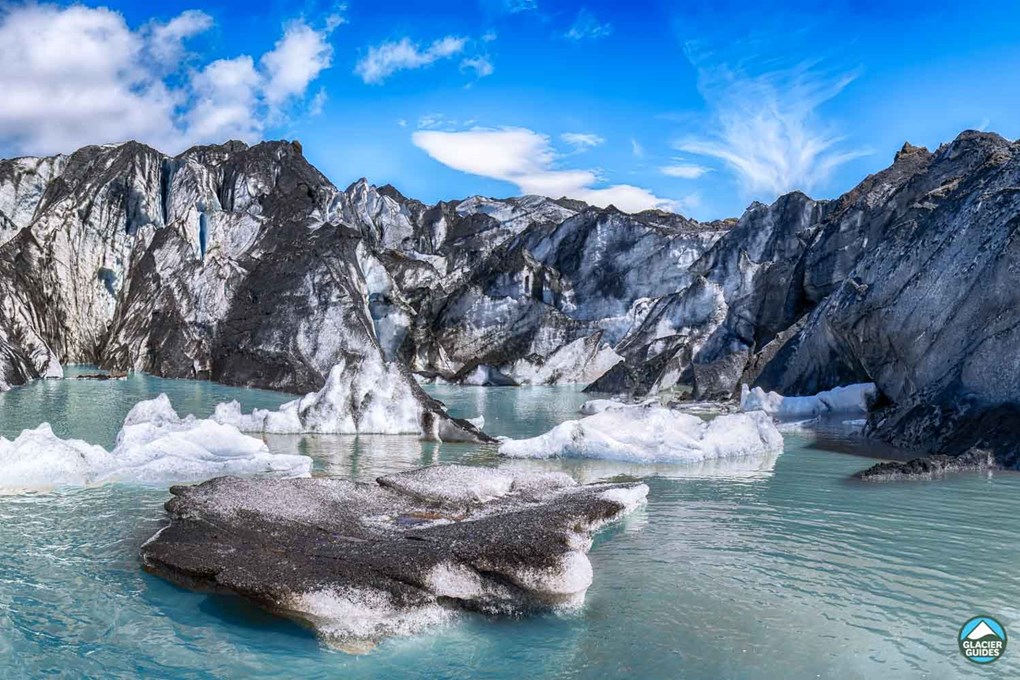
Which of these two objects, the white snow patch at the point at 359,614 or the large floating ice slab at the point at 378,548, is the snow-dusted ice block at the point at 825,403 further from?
the white snow patch at the point at 359,614

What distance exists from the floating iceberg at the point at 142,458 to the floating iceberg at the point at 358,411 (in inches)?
205

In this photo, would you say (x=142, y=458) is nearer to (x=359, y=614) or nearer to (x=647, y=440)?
(x=359, y=614)

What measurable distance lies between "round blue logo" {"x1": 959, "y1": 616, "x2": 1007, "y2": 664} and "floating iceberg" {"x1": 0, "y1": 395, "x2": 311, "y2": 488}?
1117cm

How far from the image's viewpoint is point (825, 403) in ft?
96.1

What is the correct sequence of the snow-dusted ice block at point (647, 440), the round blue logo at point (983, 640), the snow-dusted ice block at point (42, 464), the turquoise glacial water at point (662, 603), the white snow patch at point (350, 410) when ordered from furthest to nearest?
1. the white snow patch at point (350, 410)
2. the snow-dusted ice block at point (647, 440)
3. the snow-dusted ice block at point (42, 464)
4. the round blue logo at point (983, 640)
5. the turquoise glacial water at point (662, 603)

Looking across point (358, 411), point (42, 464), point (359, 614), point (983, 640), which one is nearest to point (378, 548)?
point (359, 614)

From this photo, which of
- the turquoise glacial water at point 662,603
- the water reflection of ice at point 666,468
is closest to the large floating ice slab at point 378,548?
the turquoise glacial water at point 662,603

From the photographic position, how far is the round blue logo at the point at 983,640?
7215 mm

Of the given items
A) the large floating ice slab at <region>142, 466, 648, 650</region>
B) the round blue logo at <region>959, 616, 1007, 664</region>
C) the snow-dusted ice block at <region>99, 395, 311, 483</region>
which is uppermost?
the snow-dusted ice block at <region>99, 395, 311, 483</region>

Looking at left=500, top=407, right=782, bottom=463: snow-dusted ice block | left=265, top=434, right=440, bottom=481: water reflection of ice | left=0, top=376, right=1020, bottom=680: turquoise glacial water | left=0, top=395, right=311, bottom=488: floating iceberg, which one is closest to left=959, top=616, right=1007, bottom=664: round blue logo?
left=0, top=376, right=1020, bottom=680: turquoise glacial water

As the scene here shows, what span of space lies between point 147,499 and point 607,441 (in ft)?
32.5

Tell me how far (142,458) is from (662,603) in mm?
10157

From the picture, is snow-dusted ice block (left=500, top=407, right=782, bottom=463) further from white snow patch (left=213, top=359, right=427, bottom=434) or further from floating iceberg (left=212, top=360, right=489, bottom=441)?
white snow patch (left=213, top=359, right=427, bottom=434)

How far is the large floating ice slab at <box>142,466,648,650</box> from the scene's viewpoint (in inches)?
302
